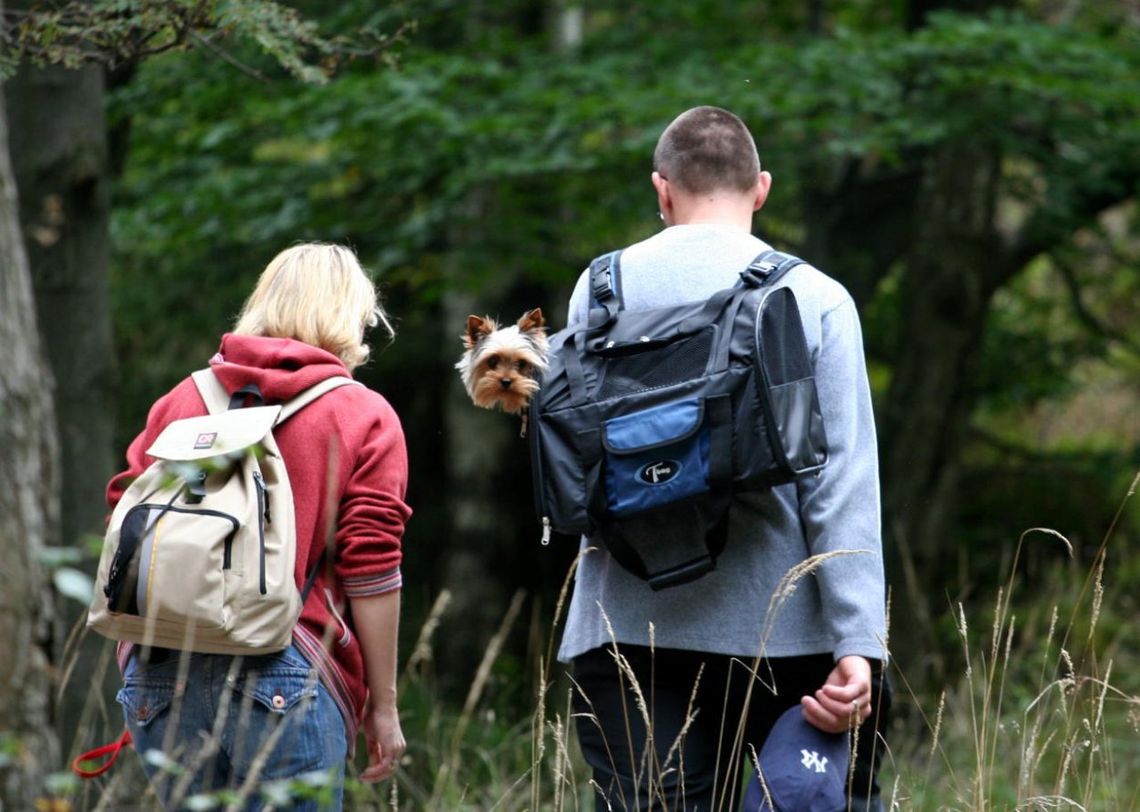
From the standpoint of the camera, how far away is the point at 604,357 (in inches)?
114

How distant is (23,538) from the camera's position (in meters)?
2.05

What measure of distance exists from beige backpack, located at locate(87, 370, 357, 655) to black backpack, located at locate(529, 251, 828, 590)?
56cm

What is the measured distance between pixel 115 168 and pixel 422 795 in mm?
4958

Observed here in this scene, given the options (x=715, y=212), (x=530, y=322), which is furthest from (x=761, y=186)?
(x=530, y=322)

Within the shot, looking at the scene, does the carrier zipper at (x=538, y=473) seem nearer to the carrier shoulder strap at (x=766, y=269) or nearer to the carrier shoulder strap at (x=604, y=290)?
the carrier shoulder strap at (x=604, y=290)

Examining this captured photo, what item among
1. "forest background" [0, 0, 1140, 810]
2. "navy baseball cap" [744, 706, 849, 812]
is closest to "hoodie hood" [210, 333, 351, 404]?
"navy baseball cap" [744, 706, 849, 812]

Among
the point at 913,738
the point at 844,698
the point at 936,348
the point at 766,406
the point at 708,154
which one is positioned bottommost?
the point at 913,738

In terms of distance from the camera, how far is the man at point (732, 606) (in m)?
2.76

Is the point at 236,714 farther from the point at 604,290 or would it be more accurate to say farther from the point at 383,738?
the point at 604,290

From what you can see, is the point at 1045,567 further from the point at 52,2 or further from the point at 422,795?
the point at 52,2

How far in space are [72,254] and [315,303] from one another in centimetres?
359

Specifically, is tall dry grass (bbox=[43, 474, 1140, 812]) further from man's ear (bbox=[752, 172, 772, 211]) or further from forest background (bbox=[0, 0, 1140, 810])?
man's ear (bbox=[752, 172, 772, 211])

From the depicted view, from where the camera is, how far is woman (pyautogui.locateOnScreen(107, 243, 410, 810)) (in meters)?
2.71

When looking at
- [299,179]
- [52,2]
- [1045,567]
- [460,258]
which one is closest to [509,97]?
[460,258]
